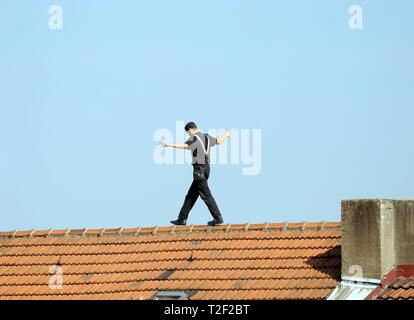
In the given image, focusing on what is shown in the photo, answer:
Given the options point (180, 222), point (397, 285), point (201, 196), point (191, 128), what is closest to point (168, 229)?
point (180, 222)

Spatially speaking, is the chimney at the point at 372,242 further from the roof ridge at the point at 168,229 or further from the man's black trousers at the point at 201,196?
the man's black trousers at the point at 201,196

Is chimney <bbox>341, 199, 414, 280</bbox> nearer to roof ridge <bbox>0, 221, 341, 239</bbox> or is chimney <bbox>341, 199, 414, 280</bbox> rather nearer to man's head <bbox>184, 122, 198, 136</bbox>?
roof ridge <bbox>0, 221, 341, 239</bbox>

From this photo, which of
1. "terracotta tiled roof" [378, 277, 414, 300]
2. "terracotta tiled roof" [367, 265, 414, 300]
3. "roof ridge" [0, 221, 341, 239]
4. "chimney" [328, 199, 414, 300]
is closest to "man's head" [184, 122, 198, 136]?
"roof ridge" [0, 221, 341, 239]

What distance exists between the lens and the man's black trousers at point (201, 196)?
32188mm

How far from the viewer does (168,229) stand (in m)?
33.0

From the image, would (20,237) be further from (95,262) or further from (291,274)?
(291,274)

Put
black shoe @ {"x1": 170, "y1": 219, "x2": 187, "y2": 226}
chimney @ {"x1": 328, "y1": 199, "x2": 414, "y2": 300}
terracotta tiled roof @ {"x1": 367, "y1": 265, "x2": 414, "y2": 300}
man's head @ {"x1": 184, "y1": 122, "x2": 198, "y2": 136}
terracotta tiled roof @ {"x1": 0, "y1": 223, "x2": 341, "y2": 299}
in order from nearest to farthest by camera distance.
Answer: terracotta tiled roof @ {"x1": 367, "y1": 265, "x2": 414, "y2": 300}, chimney @ {"x1": 328, "y1": 199, "x2": 414, "y2": 300}, terracotta tiled roof @ {"x1": 0, "y1": 223, "x2": 341, "y2": 299}, man's head @ {"x1": 184, "y1": 122, "x2": 198, "y2": 136}, black shoe @ {"x1": 170, "y1": 219, "x2": 187, "y2": 226}

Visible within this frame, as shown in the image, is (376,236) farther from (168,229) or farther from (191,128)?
(168,229)

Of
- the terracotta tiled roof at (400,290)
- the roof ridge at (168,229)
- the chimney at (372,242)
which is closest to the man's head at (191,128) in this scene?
the roof ridge at (168,229)

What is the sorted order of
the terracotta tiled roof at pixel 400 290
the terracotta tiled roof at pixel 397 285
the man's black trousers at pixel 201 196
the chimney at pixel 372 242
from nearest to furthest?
1. the terracotta tiled roof at pixel 400 290
2. the terracotta tiled roof at pixel 397 285
3. the chimney at pixel 372 242
4. the man's black trousers at pixel 201 196

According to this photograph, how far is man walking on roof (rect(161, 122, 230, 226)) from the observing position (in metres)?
31.8

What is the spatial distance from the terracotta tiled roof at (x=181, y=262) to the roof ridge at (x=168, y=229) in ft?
0.06

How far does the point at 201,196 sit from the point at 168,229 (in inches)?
Answer: 46.3
